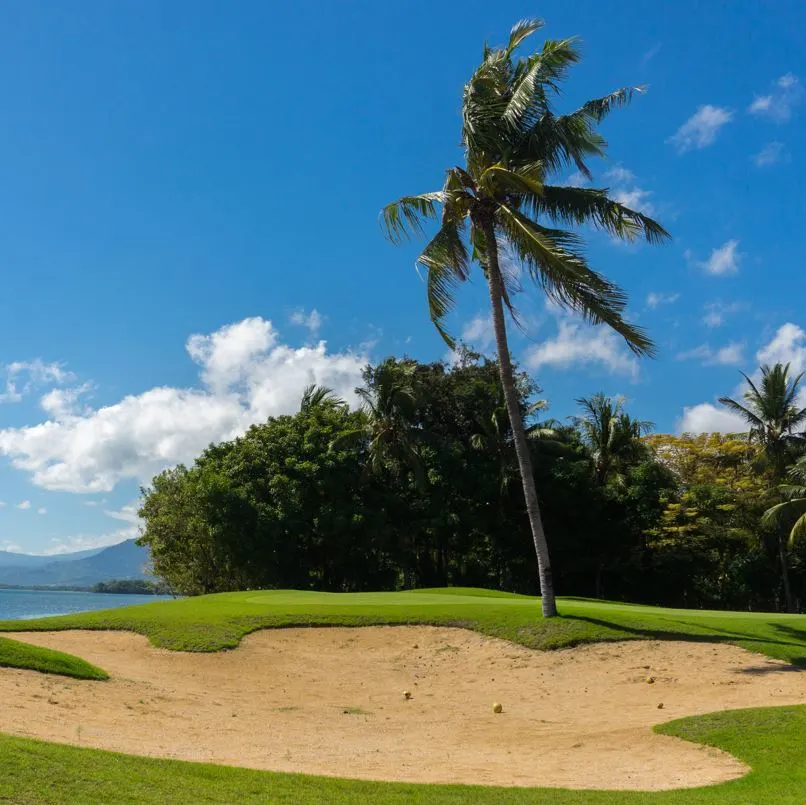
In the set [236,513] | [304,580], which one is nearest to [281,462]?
[236,513]

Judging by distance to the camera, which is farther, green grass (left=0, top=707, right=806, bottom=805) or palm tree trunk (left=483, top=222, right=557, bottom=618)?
palm tree trunk (left=483, top=222, right=557, bottom=618)

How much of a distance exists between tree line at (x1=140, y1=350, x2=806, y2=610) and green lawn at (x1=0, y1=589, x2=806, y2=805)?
1640 cm

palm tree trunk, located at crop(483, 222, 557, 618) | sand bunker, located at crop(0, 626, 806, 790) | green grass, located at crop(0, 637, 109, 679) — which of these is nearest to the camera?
sand bunker, located at crop(0, 626, 806, 790)

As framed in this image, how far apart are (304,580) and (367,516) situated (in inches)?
251

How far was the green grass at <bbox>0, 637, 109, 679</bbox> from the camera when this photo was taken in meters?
12.5

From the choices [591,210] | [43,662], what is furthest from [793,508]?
[43,662]

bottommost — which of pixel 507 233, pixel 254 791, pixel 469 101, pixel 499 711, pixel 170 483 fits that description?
pixel 499 711

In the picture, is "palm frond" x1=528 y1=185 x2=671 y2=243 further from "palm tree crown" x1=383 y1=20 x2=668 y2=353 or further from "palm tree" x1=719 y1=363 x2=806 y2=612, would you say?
"palm tree" x1=719 y1=363 x2=806 y2=612

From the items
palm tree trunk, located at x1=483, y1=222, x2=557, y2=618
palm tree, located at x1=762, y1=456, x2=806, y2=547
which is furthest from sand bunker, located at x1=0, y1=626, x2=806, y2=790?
palm tree, located at x1=762, y1=456, x2=806, y2=547

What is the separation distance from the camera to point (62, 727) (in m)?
8.90

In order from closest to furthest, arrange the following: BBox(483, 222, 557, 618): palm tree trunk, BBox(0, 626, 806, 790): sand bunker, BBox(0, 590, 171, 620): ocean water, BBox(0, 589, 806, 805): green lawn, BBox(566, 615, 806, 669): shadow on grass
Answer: BBox(0, 589, 806, 805): green lawn
BBox(0, 626, 806, 790): sand bunker
BBox(566, 615, 806, 669): shadow on grass
BBox(483, 222, 557, 618): palm tree trunk
BBox(0, 590, 171, 620): ocean water

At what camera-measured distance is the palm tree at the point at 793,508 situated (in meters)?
33.1

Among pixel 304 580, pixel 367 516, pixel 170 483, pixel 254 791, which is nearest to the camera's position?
pixel 254 791

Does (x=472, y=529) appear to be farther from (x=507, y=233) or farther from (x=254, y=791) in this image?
(x=254, y=791)
